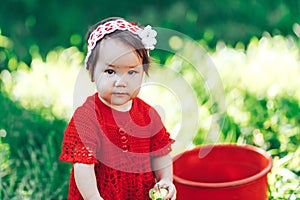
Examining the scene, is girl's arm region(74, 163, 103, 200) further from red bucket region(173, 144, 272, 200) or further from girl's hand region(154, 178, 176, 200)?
red bucket region(173, 144, 272, 200)

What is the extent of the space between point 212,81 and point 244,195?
1173mm

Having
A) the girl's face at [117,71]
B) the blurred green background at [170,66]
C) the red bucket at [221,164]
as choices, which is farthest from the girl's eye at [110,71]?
the blurred green background at [170,66]

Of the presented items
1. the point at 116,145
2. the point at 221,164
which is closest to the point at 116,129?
the point at 116,145

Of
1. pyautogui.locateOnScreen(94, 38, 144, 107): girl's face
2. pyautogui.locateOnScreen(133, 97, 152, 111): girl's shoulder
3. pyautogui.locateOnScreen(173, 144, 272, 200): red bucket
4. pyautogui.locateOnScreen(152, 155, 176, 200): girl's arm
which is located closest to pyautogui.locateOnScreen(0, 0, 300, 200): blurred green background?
pyautogui.locateOnScreen(173, 144, 272, 200): red bucket

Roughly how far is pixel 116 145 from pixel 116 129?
0.05 meters

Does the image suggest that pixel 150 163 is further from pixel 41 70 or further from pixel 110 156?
pixel 41 70

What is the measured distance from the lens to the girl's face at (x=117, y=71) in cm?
213

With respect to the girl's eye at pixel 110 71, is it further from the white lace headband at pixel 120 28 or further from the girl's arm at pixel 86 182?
the girl's arm at pixel 86 182

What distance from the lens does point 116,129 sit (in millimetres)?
2242

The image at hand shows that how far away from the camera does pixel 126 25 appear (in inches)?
86.4

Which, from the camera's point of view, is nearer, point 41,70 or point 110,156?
point 110,156

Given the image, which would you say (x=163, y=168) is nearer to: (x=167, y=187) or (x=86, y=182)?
(x=167, y=187)

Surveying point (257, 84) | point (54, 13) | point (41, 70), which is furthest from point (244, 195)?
point (54, 13)

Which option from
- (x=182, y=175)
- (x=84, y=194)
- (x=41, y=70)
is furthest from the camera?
(x=41, y=70)
